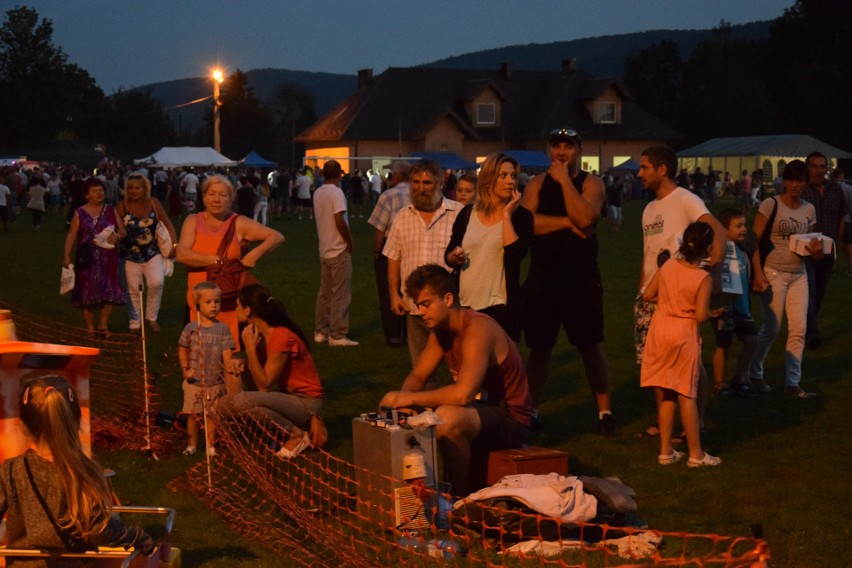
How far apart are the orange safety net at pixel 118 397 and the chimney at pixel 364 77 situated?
63.4 meters

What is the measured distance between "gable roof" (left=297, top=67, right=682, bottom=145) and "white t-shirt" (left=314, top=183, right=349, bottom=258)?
5653 cm

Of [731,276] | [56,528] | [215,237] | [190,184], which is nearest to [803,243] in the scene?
[731,276]

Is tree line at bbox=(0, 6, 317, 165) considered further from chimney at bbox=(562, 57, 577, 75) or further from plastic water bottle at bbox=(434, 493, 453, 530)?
plastic water bottle at bbox=(434, 493, 453, 530)

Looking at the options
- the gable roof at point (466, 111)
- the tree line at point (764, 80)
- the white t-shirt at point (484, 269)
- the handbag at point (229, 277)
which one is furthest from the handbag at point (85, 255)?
the tree line at point (764, 80)

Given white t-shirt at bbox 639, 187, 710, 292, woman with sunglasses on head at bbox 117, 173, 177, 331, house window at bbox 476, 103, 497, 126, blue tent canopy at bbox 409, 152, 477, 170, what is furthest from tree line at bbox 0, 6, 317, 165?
white t-shirt at bbox 639, 187, 710, 292

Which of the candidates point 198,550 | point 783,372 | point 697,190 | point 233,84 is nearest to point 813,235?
point 783,372

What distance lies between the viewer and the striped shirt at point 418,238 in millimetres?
8734

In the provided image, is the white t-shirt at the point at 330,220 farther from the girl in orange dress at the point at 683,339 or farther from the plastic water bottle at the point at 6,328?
the plastic water bottle at the point at 6,328

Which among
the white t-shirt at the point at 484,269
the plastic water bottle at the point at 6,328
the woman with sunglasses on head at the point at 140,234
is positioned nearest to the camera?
the plastic water bottle at the point at 6,328

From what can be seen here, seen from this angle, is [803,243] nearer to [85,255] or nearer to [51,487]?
[51,487]

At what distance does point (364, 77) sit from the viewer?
7512 cm

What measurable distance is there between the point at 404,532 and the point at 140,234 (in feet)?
24.1

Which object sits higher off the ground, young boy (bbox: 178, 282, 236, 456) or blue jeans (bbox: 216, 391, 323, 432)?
young boy (bbox: 178, 282, 236, 456)

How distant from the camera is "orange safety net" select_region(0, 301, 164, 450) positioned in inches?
317
